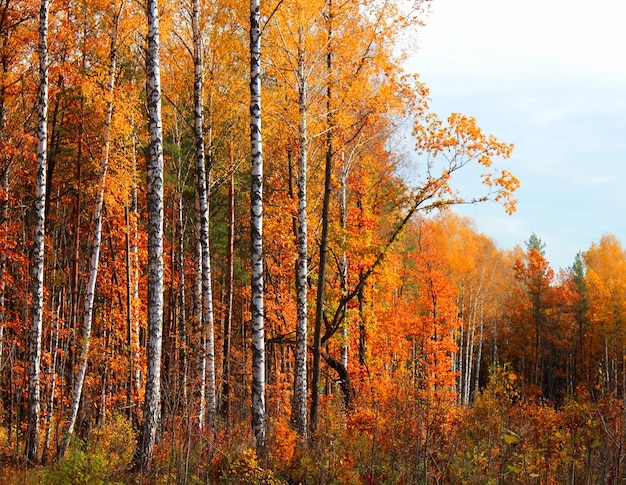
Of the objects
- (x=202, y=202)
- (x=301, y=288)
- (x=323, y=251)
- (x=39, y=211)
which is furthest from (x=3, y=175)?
(x=323, y=251)

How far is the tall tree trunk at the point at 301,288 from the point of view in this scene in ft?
36.7

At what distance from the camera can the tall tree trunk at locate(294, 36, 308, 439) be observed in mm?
11188

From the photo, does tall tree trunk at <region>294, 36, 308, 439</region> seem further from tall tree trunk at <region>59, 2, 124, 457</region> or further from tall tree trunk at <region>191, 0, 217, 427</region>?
tall tree trunk at <region>59, 2, 124, 457</region>

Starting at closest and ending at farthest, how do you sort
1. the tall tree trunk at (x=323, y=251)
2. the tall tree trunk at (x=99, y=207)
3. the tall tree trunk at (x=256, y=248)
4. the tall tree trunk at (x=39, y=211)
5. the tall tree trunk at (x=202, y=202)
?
the tall tree trunk at (x=256, y=248) < the tall tree trunk at (x=39, y=211) < the tall tree trunk at (x=323, y=251) < the tall tree trunk at (x=202, y=202) < the tall tree trunk at (x=99, y=207)

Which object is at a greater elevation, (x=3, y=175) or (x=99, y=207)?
(x=3, y=175)

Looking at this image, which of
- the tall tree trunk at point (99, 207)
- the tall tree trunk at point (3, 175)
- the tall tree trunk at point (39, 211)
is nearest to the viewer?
the tall tree trunk at point (39, 211)

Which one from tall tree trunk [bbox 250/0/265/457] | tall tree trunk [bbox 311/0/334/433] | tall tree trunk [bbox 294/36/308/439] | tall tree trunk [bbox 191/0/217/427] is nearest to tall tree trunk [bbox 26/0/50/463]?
tall tree trunk [bbox 191/0/217/427]

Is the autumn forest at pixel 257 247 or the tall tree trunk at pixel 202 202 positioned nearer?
the autumn forest at pixel 257 247

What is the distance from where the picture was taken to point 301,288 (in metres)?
11.4

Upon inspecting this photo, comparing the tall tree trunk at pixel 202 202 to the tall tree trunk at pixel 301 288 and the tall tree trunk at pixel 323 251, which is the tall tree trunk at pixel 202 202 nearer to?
the tall tree trunk at pixel 301 288

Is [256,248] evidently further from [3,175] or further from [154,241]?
[3,175]

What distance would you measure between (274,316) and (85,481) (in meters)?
11.6

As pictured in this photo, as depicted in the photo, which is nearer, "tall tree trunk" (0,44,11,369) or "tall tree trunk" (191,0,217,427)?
"tall tree trunk" (191,0,217,427)

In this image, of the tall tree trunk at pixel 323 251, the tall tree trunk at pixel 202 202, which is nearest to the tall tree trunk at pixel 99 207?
the tall tree trunk at pixel 202 202
